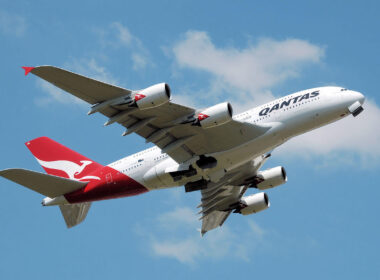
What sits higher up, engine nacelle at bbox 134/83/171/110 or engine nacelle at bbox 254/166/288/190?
engine nacelle at bbox 134/83/171/110

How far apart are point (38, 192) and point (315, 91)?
20.8 meters

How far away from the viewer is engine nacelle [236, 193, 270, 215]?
56.8 metres

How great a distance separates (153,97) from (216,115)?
4.57 metres

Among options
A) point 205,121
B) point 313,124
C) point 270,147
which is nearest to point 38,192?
point 205,121

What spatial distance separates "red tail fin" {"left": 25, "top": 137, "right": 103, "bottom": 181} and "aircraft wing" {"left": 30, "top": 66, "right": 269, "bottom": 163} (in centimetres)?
799

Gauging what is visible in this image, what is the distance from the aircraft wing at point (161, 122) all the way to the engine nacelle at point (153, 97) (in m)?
0.93

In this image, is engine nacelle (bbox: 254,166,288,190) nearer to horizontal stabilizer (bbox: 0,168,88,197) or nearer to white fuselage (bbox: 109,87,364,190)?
white fuselage (bbox: 109,87,364,190)

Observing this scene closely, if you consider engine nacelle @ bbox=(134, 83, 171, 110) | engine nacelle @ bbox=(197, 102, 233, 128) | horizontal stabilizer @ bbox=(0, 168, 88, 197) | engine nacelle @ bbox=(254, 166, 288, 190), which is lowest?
engine nacelle @ bbox=(254, 166, 288, 190)

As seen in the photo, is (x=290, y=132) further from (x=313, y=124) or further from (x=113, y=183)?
(x=113, y=183)

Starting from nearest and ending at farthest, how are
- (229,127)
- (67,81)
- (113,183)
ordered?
1. (67,81)
2. (229,127)
3. (113,183)

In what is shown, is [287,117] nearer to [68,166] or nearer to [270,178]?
[270,178]

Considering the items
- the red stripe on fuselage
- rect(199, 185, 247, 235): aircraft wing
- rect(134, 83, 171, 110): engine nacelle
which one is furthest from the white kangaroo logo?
rect(134, 83, 171, 110): engine nacelle

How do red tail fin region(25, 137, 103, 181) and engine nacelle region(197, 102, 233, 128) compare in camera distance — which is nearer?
engine nacelle region(197, 102, 233, 128)

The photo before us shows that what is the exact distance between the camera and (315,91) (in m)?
46.8
